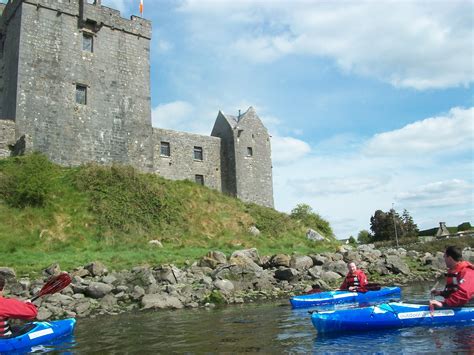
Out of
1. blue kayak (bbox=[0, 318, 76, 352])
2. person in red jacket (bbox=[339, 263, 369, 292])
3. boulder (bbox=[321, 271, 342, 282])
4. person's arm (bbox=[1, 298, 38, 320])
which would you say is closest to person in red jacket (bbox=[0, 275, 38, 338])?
person's arm (bbox=[1, 298, 38, 320])

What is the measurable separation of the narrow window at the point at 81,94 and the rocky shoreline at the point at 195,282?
14.5m

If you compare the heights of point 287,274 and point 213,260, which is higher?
point 213,260

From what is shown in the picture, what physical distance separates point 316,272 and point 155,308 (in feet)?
24.9

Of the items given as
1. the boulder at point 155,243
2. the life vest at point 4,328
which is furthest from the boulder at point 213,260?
the life vest at point 4,328

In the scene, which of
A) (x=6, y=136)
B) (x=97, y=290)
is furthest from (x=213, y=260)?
(x=6, y=136)

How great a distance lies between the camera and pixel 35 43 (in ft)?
87.5

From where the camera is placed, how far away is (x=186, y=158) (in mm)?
33406

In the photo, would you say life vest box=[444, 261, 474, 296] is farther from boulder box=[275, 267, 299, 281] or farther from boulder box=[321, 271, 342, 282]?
boulder box=[321, 271, 342, 282]

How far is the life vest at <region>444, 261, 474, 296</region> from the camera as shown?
28.1ft

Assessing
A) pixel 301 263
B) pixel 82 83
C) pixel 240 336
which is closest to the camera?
pixel 240 336

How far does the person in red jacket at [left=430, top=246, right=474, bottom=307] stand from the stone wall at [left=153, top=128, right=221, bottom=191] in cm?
2471

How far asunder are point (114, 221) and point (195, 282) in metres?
8.62

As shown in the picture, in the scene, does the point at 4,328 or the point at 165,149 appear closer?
the point at 4,328

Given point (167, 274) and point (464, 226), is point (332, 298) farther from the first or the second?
point (464, 226)
